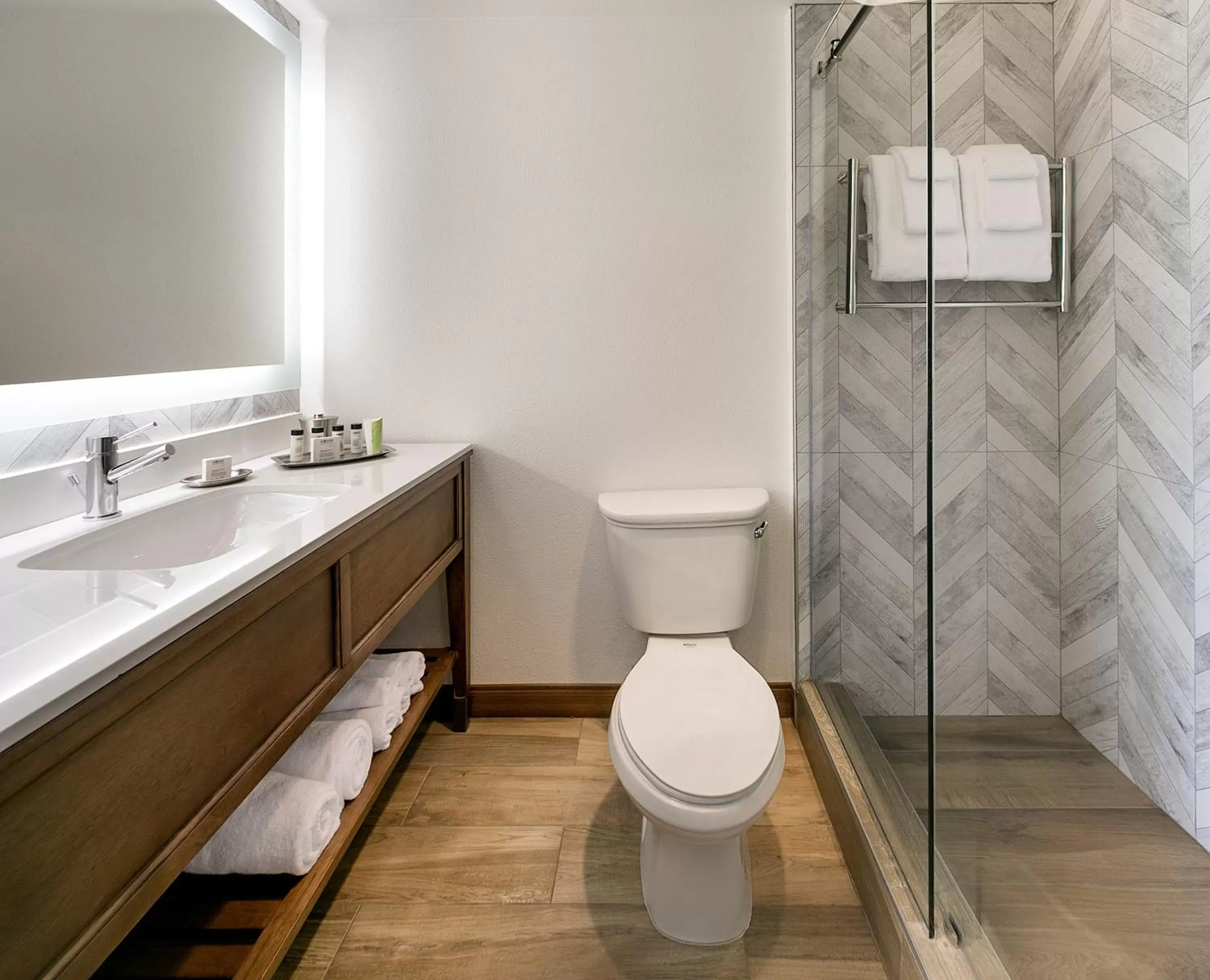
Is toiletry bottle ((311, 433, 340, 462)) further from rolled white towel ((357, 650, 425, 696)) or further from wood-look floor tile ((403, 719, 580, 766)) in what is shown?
wood-look floor tile ((403, 719, 580, 766))

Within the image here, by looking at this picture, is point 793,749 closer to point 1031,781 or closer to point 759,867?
point 759,867

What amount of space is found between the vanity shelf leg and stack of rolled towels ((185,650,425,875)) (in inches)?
18.2

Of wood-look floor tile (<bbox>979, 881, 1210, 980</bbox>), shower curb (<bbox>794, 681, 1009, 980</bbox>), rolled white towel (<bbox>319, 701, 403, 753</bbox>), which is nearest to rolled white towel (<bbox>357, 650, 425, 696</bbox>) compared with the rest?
rolled white towel (<bbox>319, 701, 403, 753</bbox>)

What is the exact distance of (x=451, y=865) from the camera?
1810 millimetres

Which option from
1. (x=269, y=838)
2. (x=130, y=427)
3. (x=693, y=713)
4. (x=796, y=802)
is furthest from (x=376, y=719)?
(x=796, y=802)

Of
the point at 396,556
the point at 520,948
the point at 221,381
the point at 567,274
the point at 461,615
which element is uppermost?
the point at 567,274

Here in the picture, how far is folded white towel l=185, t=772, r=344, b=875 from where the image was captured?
4.29 ft

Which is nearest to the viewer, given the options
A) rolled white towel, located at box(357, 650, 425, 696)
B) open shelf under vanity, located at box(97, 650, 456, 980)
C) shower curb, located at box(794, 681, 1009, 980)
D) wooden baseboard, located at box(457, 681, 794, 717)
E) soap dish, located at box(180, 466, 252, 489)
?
open shelf under vanity, located at box(97, 650, 456, 980)

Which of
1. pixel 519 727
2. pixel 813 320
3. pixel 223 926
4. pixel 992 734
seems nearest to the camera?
pixel 992 734

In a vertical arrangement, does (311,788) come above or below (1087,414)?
below

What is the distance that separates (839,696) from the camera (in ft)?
6.85

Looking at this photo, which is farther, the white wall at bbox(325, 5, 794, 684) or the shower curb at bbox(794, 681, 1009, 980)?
the white wall at bbox(325, 5, 794, 684)

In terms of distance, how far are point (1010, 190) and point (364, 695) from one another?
5.17 feet

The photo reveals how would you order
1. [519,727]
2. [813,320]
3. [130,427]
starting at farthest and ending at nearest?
[519,727], [813,320], [130,427]
